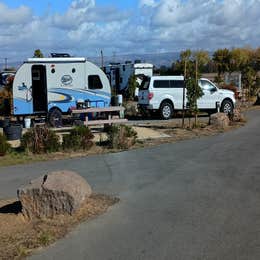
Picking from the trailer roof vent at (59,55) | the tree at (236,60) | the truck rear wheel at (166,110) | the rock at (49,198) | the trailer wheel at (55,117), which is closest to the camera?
the rock at (49,198)

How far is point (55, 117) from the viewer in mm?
22875

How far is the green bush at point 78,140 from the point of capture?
14.7 m

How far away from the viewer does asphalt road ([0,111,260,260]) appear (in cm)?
583

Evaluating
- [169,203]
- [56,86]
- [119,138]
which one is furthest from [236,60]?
[169,203]

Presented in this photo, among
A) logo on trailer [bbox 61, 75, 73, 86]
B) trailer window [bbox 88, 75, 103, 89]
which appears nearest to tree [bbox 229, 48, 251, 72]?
trailer window [bbox 88, 75, 103, 89]

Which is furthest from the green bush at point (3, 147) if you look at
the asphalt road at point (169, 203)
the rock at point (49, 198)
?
the rock at point (49, 198)

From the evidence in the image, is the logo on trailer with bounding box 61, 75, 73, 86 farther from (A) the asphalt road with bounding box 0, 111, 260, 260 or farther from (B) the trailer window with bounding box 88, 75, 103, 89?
(A) the asphalt road with bounding box 0, 111, 260, 260

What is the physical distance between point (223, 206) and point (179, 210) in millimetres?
695

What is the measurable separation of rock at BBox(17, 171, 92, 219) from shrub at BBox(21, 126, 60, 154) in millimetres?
7276

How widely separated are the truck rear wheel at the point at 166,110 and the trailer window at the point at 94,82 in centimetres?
327

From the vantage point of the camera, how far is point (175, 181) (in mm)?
9938

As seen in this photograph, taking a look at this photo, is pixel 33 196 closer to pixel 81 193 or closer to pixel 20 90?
pixel 81 193

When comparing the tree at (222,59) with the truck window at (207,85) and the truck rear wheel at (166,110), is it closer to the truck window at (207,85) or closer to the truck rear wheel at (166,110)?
the truck window at (207,85)

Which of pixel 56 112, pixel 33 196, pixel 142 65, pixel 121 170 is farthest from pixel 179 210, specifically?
pixel 142 65
